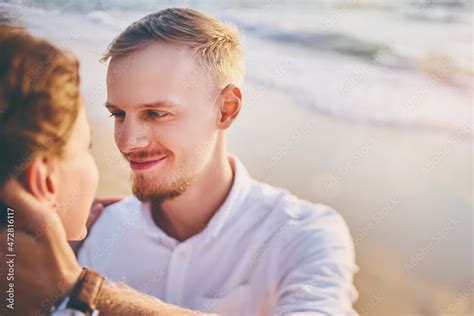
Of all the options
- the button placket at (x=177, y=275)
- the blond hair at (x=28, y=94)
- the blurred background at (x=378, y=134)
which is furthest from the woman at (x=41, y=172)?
the blurred background at (x=378, y=134)

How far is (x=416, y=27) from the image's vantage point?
2.40m

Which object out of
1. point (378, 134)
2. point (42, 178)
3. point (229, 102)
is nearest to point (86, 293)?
point (42, 178)

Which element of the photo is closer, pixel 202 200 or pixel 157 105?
pixel 157 105

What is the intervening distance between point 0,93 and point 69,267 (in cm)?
36

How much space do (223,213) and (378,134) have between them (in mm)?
941

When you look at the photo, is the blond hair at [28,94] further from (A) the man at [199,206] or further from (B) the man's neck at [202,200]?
(B) the man's neck at [202,200]

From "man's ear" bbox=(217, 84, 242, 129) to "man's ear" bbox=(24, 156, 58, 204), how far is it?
2.02ft

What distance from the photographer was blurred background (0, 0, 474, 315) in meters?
2.31

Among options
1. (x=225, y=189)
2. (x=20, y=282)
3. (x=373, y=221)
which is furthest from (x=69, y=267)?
(x=373, y=221)

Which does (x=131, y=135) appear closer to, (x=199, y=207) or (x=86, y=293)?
(x=199, y=207)

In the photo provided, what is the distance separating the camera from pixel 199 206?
1.78m

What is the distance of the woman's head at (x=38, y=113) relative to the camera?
114 centimetres

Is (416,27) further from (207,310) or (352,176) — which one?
(207,310)

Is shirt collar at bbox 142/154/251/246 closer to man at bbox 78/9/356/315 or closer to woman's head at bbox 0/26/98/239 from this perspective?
man at bbox 78/9/356/315
